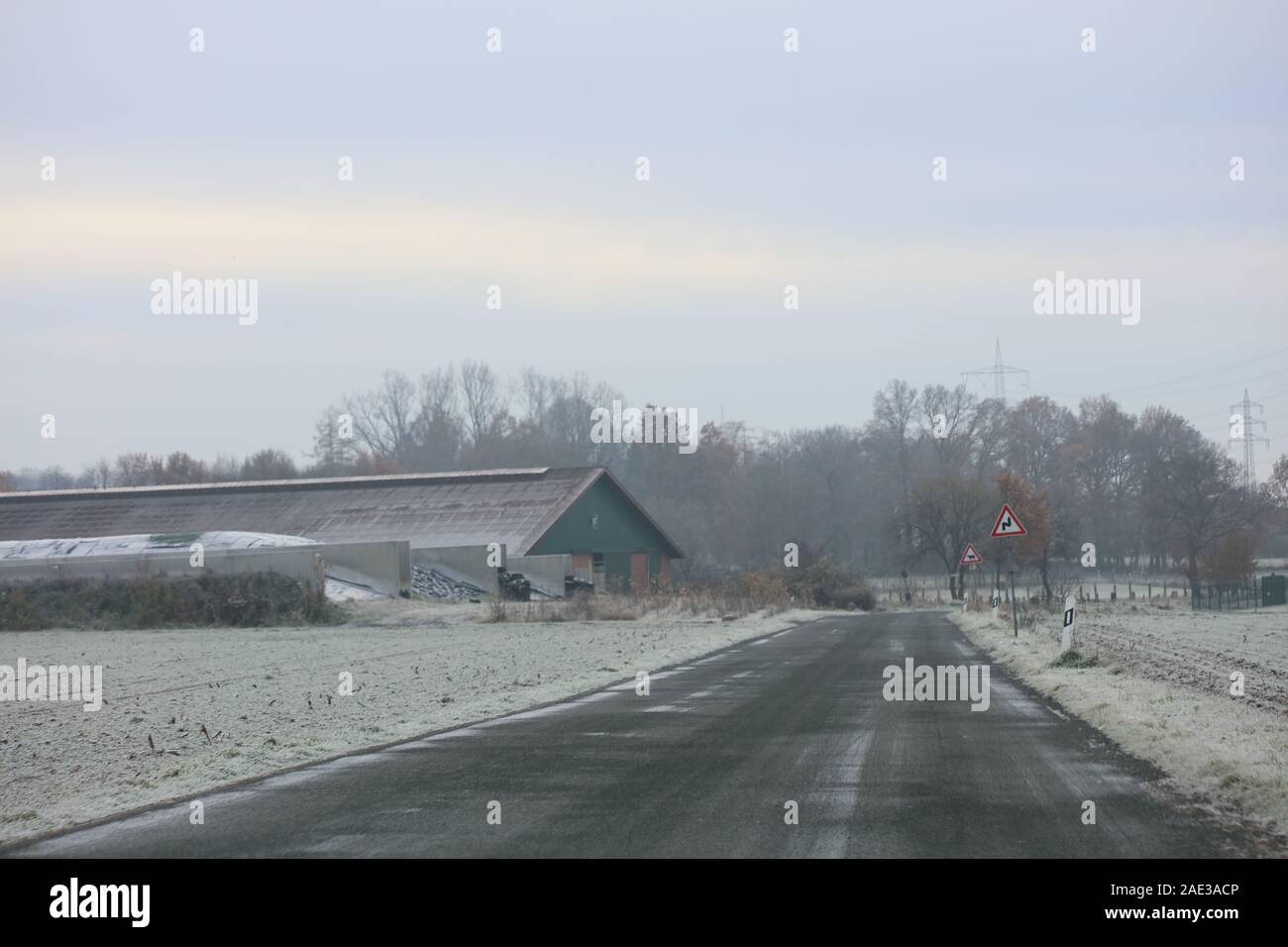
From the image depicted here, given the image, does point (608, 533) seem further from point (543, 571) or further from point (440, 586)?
point (440, 586)

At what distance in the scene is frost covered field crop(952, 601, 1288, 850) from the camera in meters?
11.1

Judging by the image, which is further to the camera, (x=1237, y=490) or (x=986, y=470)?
(x=986, y=470)

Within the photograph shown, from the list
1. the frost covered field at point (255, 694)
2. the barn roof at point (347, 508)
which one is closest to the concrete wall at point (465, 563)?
the barn roof at point (347, 508)

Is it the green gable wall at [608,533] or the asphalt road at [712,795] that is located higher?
the green gable wall at [608,533]

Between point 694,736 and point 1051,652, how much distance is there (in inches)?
543

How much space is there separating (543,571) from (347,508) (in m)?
15.0

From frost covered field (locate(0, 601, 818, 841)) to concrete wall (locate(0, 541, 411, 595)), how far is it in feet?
23.2

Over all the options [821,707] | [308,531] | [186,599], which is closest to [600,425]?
[308,531]

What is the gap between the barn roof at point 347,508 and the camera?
6450 cm

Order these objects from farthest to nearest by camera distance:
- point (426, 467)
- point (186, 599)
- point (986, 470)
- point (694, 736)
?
1. point (426, 467)
2. point (986, 470)
3. point (186, 599)
4. point (694, 736)

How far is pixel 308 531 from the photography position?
67.1 m

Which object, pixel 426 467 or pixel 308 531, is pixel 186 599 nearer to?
pixel 308 531

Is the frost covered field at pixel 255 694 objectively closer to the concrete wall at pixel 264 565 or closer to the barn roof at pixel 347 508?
the concrete wall at pixel 264 565

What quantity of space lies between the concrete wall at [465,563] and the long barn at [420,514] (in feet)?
1.92
